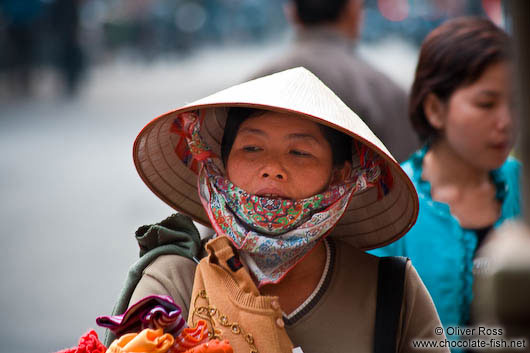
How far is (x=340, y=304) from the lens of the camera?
6.82ft

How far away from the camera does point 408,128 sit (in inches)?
156

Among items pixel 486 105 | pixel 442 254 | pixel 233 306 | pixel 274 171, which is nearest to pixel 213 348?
pixel 233 306

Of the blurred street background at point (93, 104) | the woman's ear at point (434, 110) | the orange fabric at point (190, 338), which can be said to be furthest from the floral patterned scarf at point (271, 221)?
the blurred street background at point (93, 104)

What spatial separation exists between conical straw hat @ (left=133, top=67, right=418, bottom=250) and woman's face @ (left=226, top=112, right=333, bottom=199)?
0.27ft

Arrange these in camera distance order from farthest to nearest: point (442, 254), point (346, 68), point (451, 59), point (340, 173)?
point (346, 68)
point (451, 59)
point (442, 254)
point (340, 173)

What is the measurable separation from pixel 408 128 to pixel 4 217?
534 cm

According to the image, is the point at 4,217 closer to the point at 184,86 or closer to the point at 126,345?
the point at 126,345

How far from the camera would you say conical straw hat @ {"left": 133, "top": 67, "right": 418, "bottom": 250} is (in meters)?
→ 2.04

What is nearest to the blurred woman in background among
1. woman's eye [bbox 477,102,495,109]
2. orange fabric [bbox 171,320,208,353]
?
woman's eye [bbox 477,102,495,109]

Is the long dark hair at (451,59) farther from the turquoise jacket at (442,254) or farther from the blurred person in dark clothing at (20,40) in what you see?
the blurred person in dark clothing at (20,40)

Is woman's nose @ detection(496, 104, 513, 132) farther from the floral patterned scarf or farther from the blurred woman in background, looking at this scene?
the floral patterned scarf

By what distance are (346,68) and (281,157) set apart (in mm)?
1963

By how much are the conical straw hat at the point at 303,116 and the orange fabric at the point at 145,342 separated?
0.57 meters

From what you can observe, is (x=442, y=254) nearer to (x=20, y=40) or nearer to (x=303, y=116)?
(x=303, y=116)
